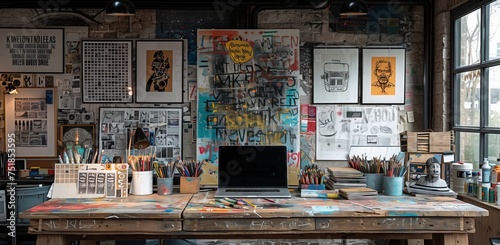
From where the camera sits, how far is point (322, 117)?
6762 mm

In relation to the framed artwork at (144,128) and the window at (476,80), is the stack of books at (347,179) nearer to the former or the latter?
the window at (476,80)

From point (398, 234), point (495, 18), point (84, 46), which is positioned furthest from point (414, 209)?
point (84, 46)

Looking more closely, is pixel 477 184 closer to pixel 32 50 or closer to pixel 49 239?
pixel 49 239

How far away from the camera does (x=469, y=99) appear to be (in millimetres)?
5809

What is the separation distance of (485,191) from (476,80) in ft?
5.13

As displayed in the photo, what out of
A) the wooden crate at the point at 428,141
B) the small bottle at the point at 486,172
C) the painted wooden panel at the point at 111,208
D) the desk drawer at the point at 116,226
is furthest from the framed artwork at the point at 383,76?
the desk drawer at the point at 116,226

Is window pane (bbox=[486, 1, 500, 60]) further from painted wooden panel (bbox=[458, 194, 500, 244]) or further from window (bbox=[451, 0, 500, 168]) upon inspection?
painted wooden panel (bbox=[458, 194, 500, 244])

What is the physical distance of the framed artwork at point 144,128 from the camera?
6719 millimetres

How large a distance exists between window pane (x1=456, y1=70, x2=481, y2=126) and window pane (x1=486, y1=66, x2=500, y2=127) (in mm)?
271

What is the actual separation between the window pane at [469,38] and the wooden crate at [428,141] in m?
1.30

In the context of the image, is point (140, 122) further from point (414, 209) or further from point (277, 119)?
point (414, 209)

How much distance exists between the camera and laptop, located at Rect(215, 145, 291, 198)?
13.6ft

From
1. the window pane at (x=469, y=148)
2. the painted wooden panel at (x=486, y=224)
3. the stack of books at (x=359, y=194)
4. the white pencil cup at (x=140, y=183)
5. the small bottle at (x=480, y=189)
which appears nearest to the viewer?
the stack of books at (x=359, y=194)

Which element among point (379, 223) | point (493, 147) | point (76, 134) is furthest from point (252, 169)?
point (76, 134)
